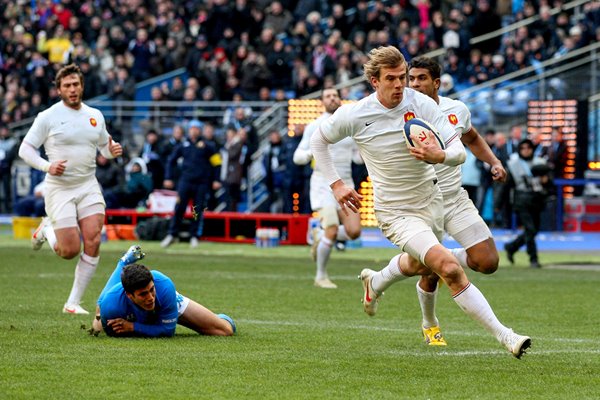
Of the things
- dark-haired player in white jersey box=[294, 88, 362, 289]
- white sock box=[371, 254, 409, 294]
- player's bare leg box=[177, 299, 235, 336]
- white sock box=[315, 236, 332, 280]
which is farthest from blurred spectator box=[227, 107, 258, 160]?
white sock box=[371, 254, 409, 294]

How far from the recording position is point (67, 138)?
13.5 meters

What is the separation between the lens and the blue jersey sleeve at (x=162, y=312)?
34.7ft

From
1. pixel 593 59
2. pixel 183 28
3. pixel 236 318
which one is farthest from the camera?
pixel 183 28

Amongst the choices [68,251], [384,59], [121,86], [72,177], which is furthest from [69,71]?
[121,86]

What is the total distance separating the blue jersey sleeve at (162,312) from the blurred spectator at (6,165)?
78.3 ft

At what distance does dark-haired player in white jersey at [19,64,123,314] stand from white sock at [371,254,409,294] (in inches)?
142

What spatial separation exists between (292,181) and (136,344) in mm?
18353

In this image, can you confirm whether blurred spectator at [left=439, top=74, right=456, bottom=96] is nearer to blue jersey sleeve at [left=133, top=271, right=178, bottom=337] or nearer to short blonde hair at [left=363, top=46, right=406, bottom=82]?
blue jersey sleeve at [left=133, top=271, right=178, bottom=337]

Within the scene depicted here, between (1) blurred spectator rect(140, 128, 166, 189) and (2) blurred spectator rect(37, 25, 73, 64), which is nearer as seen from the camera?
(1) blurred spectator rect(140, 128, 166, 189)

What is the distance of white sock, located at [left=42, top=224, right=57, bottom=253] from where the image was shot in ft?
45.2

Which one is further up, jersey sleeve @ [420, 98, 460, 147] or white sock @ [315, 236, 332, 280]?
jersey sleeve @ [420, 98, 460, 147]

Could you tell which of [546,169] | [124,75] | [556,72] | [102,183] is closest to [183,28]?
[124,75]

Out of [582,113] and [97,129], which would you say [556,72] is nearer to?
[582,113]

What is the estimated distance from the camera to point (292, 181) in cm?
2881
